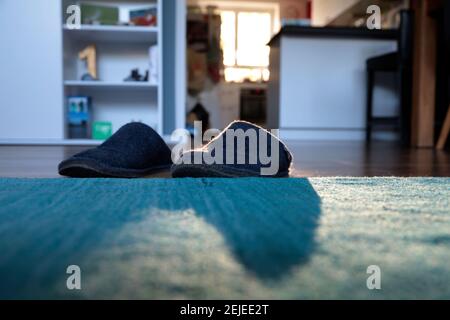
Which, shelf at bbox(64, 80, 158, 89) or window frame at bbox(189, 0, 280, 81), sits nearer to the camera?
shelf at bbox(64, 80, 158, 89)

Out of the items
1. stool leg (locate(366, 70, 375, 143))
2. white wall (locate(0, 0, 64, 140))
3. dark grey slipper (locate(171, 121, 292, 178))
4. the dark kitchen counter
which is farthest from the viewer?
the dark kitchen counter

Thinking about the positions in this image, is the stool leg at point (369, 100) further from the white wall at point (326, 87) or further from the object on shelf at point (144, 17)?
the object on shelf at point (144, 17)

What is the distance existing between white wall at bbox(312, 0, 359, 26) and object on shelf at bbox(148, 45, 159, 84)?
2.66 metres

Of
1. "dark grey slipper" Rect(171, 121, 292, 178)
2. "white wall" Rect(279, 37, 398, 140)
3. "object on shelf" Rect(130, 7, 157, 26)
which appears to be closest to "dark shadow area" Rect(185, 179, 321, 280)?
"dark grey slipper" Rect(171, 121, 292, 178)

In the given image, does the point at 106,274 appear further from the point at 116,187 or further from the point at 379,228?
the point at 116,187

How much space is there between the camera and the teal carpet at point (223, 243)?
340 mm

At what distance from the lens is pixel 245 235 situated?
48 centimetres

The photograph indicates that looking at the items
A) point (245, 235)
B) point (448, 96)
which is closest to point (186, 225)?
point (245, 235)

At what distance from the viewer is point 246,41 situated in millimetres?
7773

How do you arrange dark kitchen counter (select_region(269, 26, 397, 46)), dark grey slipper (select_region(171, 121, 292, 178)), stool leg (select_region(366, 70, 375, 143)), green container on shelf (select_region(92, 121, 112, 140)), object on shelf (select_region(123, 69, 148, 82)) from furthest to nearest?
dark kitchen counter (select_region(269, 26, 397, 46)) < stool leg (select_region(366, 70, 375, 143)) < object on shelf (select_region(123, 69, 148, 82)) < green container on shelf (select_region(92, 121, 112, 140)) < dark grey slipper (select_region(171, 121, 292, 178))

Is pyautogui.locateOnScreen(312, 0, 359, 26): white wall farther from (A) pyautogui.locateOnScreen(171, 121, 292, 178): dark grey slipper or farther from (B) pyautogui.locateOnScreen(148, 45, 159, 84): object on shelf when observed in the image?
(A) pyautogui.locateOnScreen(171, 121, 292, 178): dark grey slipper

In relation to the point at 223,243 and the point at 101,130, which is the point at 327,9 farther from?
the point at 223,243

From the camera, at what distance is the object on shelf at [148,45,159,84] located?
8.73 ft
